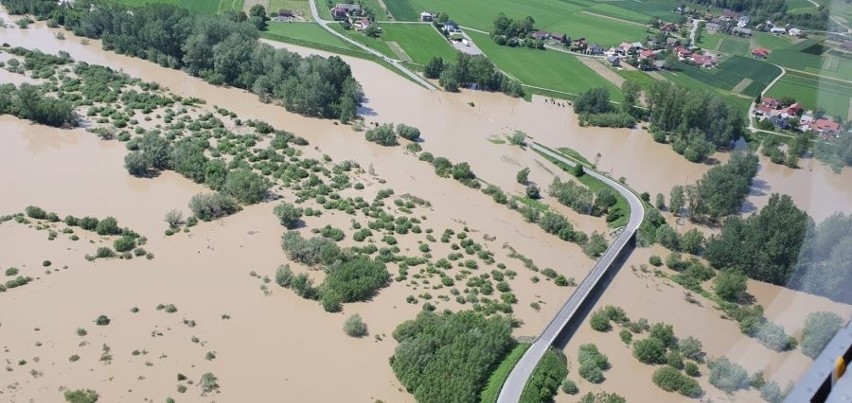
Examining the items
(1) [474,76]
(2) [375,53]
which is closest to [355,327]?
(1) [474,76]

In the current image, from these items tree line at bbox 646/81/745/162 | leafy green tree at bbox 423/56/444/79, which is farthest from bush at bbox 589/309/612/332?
leafy green tree at bbox 423/56/444/79

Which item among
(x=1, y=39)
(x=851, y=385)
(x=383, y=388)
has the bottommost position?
(x=383, y=388)

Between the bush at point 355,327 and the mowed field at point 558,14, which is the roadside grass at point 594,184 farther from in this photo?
the mowed field at point 558,14

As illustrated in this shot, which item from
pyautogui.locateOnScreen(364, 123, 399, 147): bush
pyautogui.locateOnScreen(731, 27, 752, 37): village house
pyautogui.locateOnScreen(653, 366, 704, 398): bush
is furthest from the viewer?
pyautogui.locateOnScreen(731, 27, 752, 37): village house

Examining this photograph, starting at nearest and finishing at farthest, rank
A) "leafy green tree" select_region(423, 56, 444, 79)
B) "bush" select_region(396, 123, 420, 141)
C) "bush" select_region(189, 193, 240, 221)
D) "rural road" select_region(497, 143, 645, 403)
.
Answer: "rural road" select_region(497, 143, 645, 403) → "bush" select_region(189, 193, 240, 221) → "bush" select_region(396, 123, 420, 141) → "leafy green tree" select_region(423, 56, 444, 79)

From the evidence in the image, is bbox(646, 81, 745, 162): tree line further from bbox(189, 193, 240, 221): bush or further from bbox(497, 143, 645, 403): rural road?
bbox(189, 193, 240, 221): bush

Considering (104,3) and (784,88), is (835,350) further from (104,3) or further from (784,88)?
(104,3)

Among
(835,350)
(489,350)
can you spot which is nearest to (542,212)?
(489,350)
